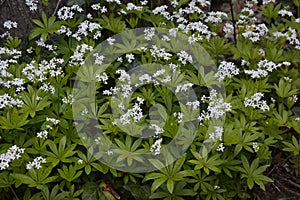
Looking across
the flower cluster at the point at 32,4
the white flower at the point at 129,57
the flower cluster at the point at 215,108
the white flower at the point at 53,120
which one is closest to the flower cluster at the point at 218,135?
the flower cluster at the point at 215,108

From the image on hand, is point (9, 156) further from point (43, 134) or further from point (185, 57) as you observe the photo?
point (185, 57)

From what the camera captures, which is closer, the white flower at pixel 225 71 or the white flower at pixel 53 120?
the white flower at pixel 53 120

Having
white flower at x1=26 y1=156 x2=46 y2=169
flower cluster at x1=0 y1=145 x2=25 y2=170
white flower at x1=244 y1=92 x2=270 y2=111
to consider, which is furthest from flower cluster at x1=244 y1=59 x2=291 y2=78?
flower cluster at x1=0 y1=145 x2=25 y2=170

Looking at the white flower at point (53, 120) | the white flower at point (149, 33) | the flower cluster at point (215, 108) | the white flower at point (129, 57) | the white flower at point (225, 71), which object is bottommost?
the flower cluster at point (215, 108)

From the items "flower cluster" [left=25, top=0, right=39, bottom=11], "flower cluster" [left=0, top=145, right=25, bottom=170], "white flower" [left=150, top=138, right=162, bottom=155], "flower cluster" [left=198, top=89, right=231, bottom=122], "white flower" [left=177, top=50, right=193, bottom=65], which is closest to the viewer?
"flower cluster" [left=0, top=145, right=25, bottom=170]

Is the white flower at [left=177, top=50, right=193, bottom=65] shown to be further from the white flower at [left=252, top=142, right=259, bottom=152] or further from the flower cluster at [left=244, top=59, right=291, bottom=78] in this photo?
the white flower at [left=252, top=142, right=259, bottom=152]

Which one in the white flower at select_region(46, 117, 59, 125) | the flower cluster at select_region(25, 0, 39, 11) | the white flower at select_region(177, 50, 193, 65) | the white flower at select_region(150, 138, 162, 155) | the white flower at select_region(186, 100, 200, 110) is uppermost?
the flower cluster at select_region(25, 0, 39, 11)

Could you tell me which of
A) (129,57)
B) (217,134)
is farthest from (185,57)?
(217,134)

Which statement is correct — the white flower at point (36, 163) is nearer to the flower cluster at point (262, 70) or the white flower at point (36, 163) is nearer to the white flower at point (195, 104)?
the white flower at point (195, 104)

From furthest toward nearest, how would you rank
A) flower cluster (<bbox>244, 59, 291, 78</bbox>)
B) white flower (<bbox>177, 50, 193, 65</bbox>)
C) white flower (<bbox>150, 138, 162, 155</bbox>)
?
white flower (<bbox>177, 50, 193, 65</bbox>) < flower cluster (<bbox>244, 59, 291, 78</bbox>) < white flower (<bbox>150, 138, 162, 155</bbox>)
